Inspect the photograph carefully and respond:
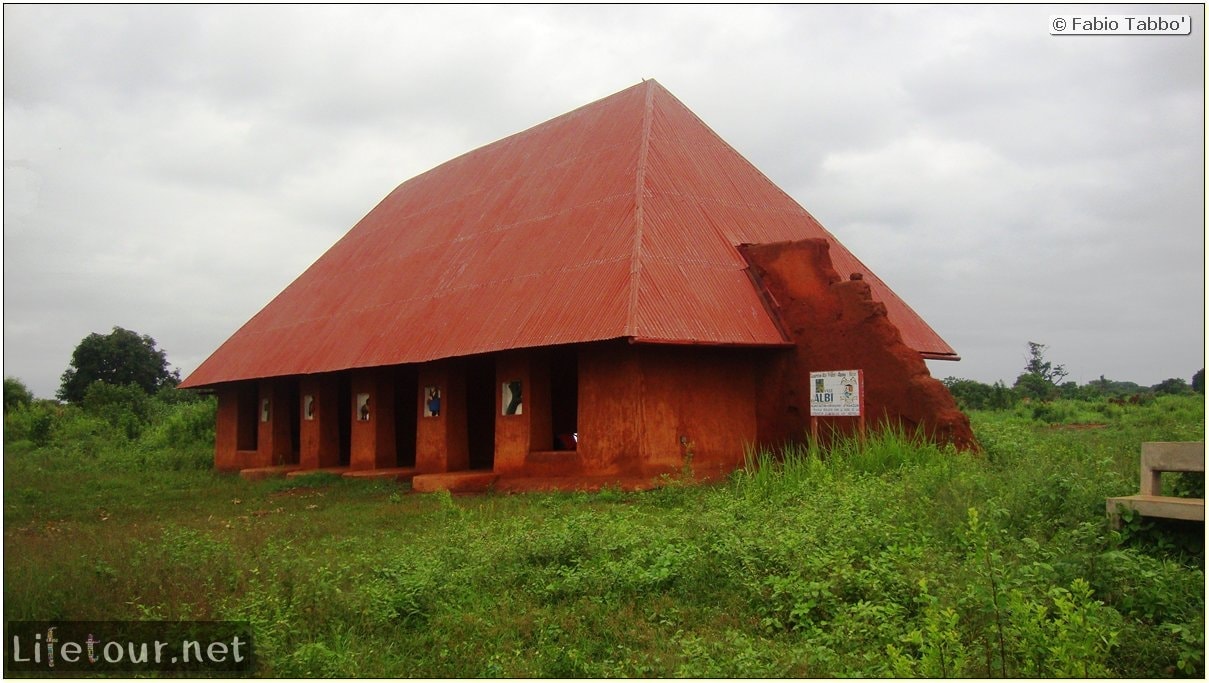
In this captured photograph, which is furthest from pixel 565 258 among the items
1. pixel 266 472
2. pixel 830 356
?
pixel 266 472

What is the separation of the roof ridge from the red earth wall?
174cm

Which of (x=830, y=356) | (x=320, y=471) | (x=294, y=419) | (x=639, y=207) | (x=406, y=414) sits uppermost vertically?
(x=639, y=207)

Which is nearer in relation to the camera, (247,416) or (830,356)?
(830,356)

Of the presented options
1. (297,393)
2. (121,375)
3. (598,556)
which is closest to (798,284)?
(598,556)

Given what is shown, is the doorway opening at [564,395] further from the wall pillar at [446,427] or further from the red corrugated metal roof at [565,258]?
the red corrugated metal roof at [565,258]

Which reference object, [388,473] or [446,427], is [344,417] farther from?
[446,427]

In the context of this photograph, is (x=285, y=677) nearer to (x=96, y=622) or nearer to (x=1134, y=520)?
(x=96, y=622)

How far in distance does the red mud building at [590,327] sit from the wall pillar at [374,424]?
0.04 m

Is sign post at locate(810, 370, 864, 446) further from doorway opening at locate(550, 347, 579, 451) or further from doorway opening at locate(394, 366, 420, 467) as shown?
doorway opening at locate(394, 366, 420, 467)

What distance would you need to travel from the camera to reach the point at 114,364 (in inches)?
1746

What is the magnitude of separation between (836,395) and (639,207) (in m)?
3.85

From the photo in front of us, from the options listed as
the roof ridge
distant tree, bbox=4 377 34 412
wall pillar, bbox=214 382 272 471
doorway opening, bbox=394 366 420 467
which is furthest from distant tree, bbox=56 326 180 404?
the roof ridge

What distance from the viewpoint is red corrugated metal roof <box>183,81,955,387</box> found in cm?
1250

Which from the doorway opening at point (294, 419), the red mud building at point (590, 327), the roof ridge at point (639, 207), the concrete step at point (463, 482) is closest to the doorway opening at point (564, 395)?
the red mud building at point (590, 327)
